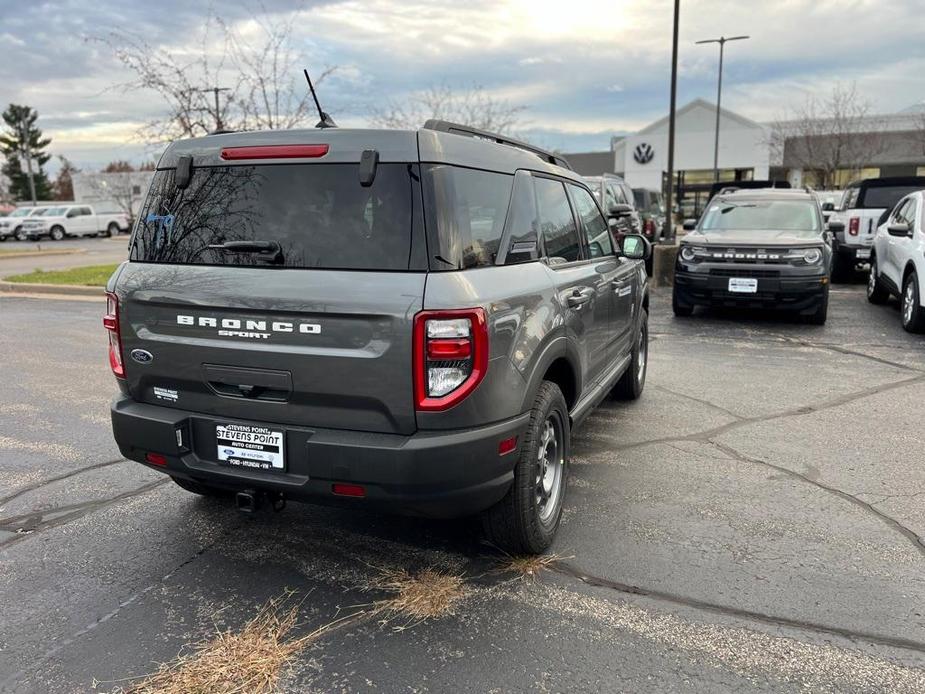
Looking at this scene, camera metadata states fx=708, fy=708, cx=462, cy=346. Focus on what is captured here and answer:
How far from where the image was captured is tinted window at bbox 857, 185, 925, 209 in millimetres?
13461

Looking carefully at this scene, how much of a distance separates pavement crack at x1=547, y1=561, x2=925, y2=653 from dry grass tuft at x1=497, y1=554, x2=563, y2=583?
0.12 ft

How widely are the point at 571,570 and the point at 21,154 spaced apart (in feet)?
298

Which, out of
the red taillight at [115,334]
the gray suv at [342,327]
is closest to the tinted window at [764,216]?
the gray suv at [342,327]

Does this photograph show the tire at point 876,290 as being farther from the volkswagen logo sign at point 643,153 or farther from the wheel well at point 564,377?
the volkswagen logo sign at point 643,153

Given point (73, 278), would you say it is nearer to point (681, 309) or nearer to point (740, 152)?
point (681, 309)

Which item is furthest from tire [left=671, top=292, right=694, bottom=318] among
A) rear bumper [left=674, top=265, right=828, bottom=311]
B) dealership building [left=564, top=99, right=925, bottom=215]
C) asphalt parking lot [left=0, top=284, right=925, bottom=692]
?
dealership building [left=564, top=99, right=925, bottom=215]

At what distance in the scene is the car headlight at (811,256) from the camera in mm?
9102

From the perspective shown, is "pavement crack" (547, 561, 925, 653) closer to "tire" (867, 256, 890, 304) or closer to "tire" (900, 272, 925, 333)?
"tire" (900, 272, 925, 333)

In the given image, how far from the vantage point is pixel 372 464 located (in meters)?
2.71

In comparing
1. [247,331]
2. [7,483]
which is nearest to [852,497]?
[247,331]

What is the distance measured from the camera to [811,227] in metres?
10.0

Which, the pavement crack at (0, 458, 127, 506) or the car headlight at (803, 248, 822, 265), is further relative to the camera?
the car headlight at (803, 248, 822, 265)

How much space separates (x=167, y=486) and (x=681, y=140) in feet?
164

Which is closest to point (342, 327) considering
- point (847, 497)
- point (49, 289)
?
point (847, 497)
